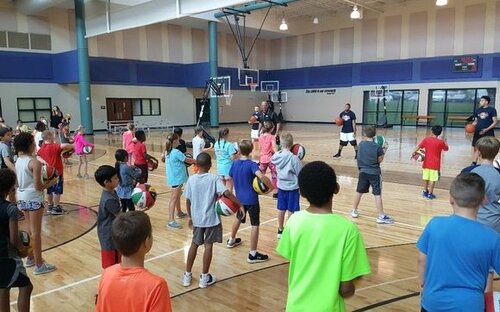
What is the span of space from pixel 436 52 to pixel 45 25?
2299 centimetres

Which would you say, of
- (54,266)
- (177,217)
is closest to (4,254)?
(54,266)

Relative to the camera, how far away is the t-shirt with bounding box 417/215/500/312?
2.00 metres

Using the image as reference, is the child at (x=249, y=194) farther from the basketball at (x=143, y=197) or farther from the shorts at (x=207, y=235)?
the basketball at (x=143, y=197)

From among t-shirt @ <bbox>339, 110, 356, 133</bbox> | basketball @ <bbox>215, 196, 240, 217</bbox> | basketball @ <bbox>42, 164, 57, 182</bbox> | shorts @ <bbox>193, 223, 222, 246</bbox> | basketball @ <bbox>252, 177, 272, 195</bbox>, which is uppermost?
t-shirt @ <bbox>339, 110, 356, 133</bbox>

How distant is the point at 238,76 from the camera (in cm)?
2942

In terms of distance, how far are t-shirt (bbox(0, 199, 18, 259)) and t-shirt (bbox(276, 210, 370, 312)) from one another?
6.58ft

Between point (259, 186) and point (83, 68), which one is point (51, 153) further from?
point (83, 68)

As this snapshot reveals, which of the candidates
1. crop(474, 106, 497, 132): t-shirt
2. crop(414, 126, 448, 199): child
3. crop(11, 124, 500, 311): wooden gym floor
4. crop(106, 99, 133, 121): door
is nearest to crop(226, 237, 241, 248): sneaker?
crop(11, 124, 500, 311): wooden gym floor

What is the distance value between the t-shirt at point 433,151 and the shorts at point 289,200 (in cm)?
352

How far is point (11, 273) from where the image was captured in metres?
2.93

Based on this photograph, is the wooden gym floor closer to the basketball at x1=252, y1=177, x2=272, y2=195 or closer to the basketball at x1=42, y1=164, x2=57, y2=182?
the basketball at x1=252, y1=177, x2=272, y2=195

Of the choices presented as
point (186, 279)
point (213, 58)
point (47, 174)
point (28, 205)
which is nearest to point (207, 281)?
point (186, 279)

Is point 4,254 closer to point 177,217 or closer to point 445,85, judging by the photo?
point 177,217

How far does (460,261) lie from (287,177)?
3.20 m
